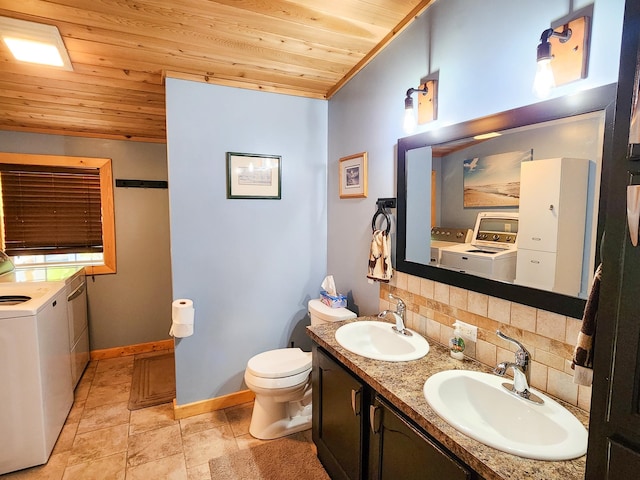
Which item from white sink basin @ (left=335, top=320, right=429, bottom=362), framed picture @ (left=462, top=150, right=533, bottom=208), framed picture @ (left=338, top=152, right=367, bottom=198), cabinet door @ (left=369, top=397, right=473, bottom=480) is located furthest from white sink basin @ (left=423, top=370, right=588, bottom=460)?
framed picture @ (left=338, top=152, right=367, bottom=198)

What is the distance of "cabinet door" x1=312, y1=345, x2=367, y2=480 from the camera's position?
4.98ft

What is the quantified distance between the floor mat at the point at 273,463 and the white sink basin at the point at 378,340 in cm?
78

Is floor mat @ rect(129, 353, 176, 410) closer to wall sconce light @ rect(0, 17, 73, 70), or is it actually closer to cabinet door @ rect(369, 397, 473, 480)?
cabinet door @ rect(369, 397, 473, 480)

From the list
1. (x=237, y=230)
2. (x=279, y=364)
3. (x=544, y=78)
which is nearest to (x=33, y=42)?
(x=237, y=230)

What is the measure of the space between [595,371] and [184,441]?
2.38 m

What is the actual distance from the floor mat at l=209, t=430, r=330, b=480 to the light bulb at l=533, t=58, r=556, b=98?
212 cm

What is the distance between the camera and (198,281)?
247 cm

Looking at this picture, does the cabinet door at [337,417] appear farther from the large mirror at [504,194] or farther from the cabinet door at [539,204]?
the cabinet door at [539,204]

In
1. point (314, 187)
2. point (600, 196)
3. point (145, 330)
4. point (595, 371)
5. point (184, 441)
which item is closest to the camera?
point (595, 371)

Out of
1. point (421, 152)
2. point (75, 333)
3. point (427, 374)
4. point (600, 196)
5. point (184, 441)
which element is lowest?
point (184, 441)

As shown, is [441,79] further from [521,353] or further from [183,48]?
[183,48]

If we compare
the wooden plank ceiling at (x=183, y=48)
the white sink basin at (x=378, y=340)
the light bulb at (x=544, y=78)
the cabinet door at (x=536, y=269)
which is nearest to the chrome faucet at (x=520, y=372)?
the cabinet door at (x=536, y=269)

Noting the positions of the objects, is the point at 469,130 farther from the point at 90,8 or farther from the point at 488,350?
the point at 90,8

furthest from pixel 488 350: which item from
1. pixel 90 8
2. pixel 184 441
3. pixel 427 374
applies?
pixel 90 8
